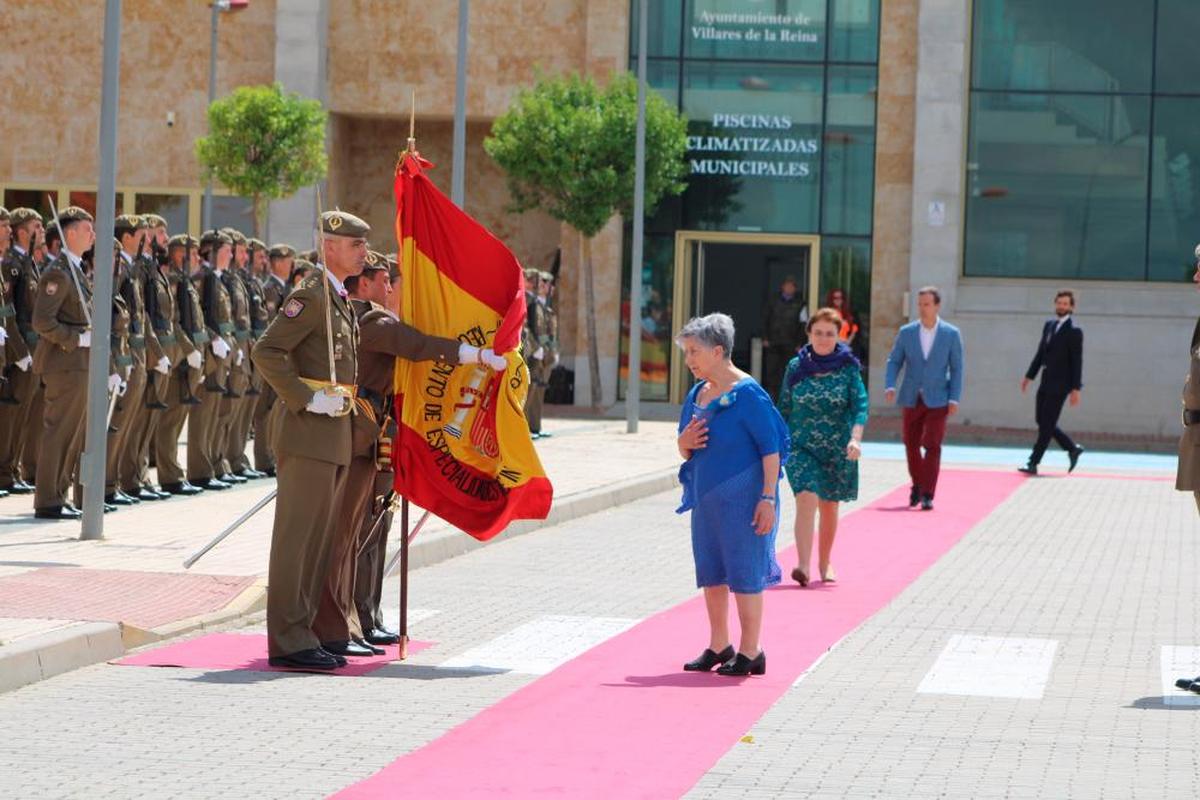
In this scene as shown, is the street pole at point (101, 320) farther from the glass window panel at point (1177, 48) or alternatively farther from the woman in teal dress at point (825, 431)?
the glass window panel at point (1177, 48)

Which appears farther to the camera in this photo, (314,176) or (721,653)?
(314,176)

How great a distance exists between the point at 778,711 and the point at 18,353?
389 inches

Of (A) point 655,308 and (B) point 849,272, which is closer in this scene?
(B) point 849,272

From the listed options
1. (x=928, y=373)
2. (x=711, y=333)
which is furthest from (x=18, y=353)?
(x=711, y=333)

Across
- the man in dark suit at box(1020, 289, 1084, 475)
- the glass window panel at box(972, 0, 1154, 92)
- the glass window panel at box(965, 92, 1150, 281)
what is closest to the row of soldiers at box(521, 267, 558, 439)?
the man in dark suit at box(1020, 289, 1084, 475)

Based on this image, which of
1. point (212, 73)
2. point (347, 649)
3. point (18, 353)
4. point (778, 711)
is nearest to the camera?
point (778, 711)

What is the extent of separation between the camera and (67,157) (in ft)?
127

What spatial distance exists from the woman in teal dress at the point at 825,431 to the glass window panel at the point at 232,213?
24.4 metres

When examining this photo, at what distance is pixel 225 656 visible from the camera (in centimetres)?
1049

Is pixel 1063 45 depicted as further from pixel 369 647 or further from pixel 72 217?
pixel 369 647

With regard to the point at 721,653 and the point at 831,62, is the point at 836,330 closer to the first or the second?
the point at 721,653

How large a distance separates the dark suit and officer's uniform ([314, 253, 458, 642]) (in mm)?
15212

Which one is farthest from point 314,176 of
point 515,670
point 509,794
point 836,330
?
point 509,794

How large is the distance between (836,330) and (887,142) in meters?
23.0
